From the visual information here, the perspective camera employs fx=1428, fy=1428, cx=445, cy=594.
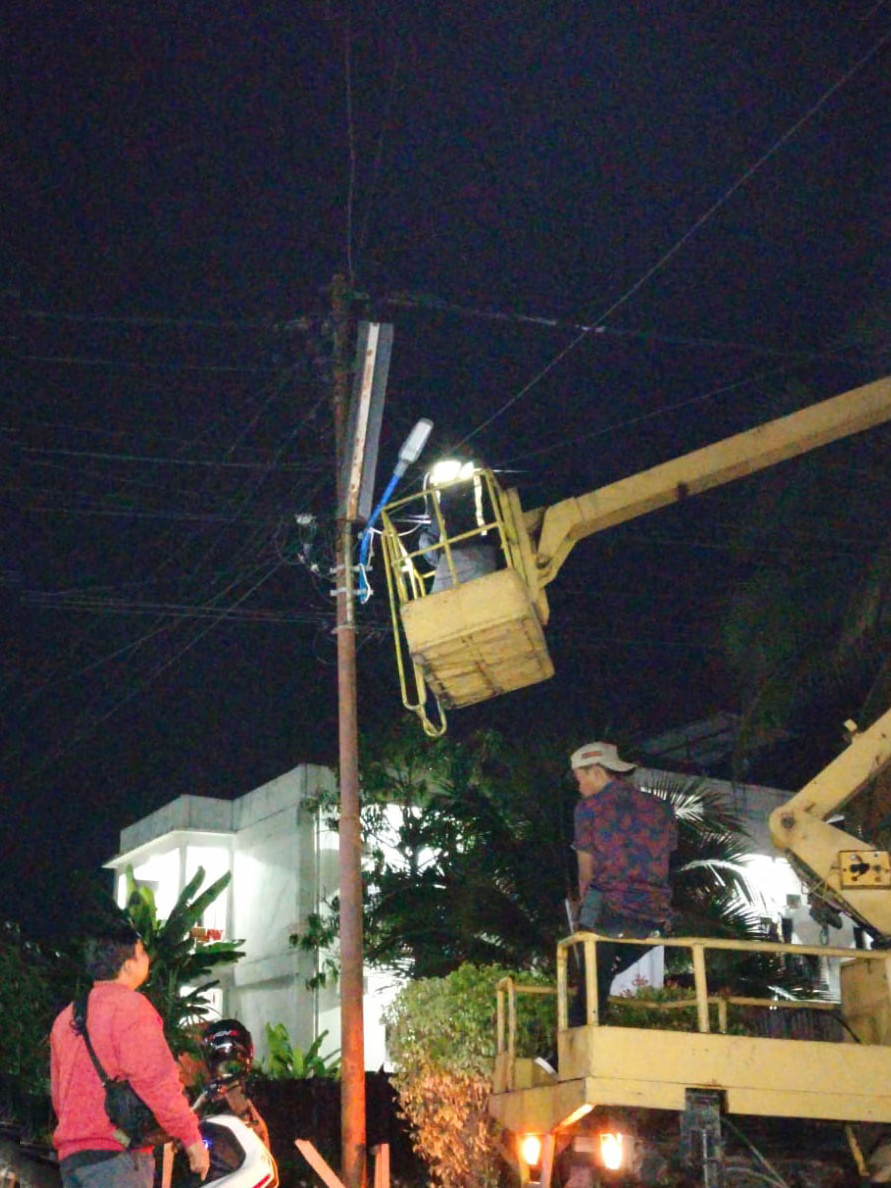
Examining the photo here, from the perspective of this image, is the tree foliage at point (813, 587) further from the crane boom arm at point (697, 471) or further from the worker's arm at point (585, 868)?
the worker's arm at point (585, 868)

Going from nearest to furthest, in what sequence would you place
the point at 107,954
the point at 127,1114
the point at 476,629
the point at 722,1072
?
the point at 127,1114 < the point at 107,954 < the point at 722,1072 < the point at 476,629

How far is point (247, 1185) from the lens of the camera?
5.96 metres

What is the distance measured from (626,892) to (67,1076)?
404cm

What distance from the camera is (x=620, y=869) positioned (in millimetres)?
8492

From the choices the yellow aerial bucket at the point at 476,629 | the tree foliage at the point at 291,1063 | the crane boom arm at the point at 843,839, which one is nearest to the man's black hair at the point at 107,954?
the crane boom arm at the point at 843,839

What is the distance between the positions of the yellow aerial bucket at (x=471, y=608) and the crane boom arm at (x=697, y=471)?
0.43 m

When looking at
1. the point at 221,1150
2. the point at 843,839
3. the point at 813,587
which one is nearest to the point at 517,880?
the point at 813,587

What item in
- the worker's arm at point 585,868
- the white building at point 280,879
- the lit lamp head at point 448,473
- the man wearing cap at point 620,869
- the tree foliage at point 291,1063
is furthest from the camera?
the white building at point 280,879

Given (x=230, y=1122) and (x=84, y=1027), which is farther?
(x=230, y=1122)

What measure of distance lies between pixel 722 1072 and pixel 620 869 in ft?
4.14

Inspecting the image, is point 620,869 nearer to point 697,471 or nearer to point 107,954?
point 107,954

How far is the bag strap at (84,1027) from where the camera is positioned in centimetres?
523

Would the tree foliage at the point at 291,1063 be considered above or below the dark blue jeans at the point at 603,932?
below

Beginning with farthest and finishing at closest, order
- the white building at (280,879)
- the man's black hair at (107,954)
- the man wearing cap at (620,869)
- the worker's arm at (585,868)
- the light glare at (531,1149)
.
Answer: the white building at (280,879) < the light glare at (531,1149) < the worker's arm at (585,868) < the man wearing cap at (620,869) < the man's black hair at (107,954)
